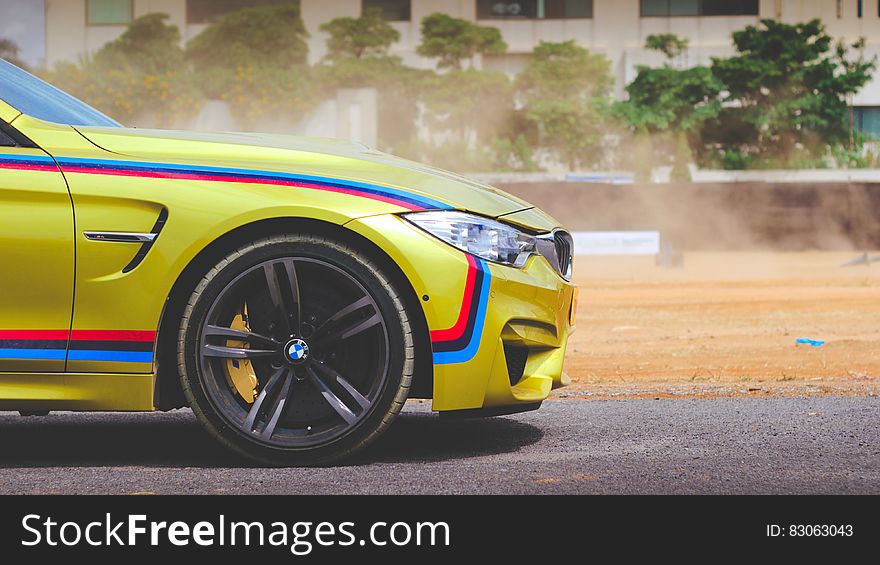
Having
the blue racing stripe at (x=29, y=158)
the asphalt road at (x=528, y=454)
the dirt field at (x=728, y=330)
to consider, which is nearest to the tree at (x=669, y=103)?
the dirt field at (x=728, y=330)

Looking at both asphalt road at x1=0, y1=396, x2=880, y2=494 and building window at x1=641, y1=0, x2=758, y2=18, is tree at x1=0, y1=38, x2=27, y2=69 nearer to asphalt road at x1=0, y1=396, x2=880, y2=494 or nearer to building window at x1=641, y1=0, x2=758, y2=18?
building window at x1=641, y1=0, x2=758, y2=18

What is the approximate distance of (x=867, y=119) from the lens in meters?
43.7

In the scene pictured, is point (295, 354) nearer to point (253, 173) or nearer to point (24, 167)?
point (253, 173)

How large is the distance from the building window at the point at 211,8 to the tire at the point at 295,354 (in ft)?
134

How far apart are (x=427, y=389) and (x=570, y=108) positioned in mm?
37642

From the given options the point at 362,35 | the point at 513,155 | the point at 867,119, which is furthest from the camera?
the point at 867,119

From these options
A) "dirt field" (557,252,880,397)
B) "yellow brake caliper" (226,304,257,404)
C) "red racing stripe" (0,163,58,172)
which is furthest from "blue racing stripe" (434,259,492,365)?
"dirt field" (557,252,880,397)

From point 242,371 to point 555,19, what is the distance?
41.1m

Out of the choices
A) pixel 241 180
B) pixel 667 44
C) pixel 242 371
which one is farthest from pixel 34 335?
pixel 667 44

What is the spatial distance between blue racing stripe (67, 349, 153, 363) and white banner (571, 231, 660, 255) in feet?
64.0

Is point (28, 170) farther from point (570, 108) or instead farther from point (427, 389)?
point (570, 108)

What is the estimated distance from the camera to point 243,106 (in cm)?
4209
